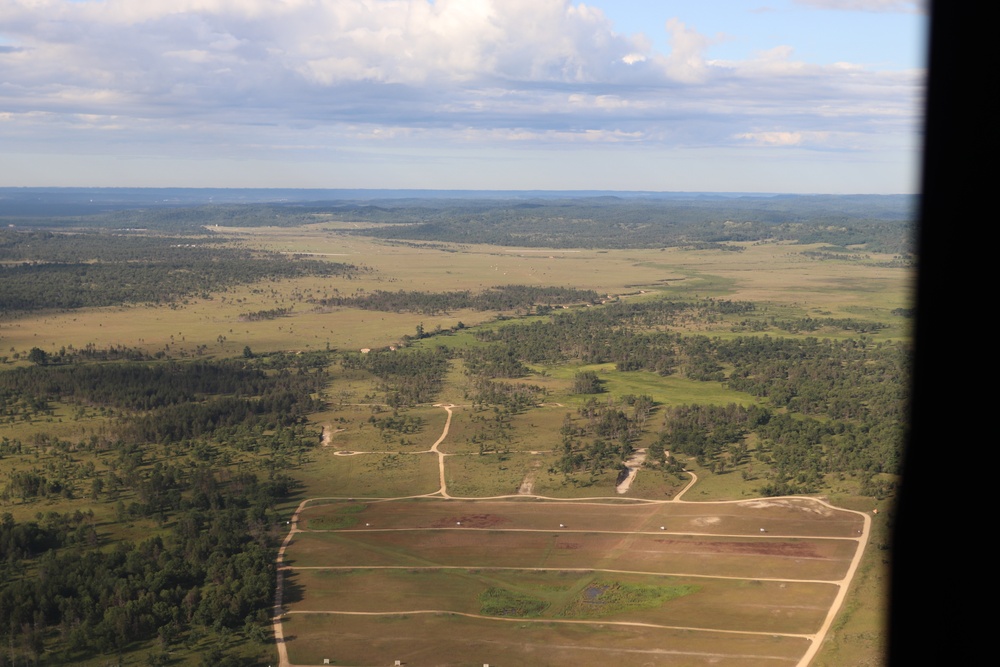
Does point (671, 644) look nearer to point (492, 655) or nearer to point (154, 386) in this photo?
point (492, 655)

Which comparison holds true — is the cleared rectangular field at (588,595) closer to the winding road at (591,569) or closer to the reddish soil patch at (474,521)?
the winding road at (591,569)

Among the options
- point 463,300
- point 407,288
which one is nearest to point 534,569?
point 463,300

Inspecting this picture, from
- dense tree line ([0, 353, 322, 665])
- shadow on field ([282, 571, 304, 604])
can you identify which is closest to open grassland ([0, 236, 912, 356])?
dense tree line ([0, 353, 322, 665])

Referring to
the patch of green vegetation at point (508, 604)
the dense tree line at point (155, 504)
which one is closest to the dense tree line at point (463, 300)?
the dense tree line at point (155, 504)

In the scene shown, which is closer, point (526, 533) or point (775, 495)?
point (526, 533)

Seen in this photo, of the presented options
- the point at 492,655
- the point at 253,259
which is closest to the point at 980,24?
the point at 492,655

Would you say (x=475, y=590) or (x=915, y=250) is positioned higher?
(x=915, y=250)
